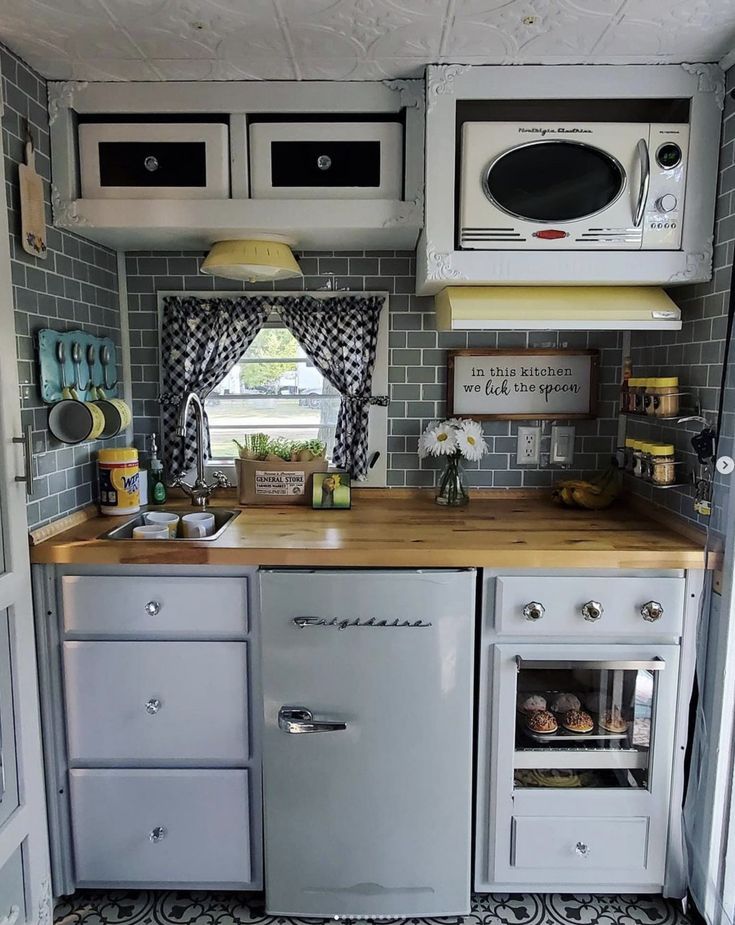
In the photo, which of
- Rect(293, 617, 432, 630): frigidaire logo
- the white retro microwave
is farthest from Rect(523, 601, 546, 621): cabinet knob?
the white retro microwave

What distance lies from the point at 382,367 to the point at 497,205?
718mm

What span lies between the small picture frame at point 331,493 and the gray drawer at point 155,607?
55cm

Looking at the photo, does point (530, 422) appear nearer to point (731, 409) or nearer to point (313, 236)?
point (731, 409)

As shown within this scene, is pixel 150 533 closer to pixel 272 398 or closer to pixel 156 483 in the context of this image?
pixel 156 483

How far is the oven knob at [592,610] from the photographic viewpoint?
1.67 metres

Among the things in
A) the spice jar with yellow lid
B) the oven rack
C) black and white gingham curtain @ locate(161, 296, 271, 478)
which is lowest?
the oven rack

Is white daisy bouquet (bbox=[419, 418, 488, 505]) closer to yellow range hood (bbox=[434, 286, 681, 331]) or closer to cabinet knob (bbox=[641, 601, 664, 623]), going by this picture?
yellow range hood (bbox=[434, 286, 681, 331])

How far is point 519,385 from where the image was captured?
232 centimetres

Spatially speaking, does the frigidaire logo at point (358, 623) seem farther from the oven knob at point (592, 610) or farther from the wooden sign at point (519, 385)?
the wooden sign at point (519, 385)

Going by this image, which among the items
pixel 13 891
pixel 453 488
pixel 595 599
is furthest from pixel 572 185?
pixel 13 891

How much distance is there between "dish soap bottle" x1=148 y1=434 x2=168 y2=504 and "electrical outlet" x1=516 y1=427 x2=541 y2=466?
127cm

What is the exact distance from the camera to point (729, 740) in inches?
64.9

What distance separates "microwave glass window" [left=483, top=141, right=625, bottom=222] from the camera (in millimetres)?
1783

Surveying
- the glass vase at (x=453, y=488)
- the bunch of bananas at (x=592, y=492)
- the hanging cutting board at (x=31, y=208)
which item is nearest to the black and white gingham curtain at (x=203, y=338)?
the hanging cutting board at (x=31, y=208)
